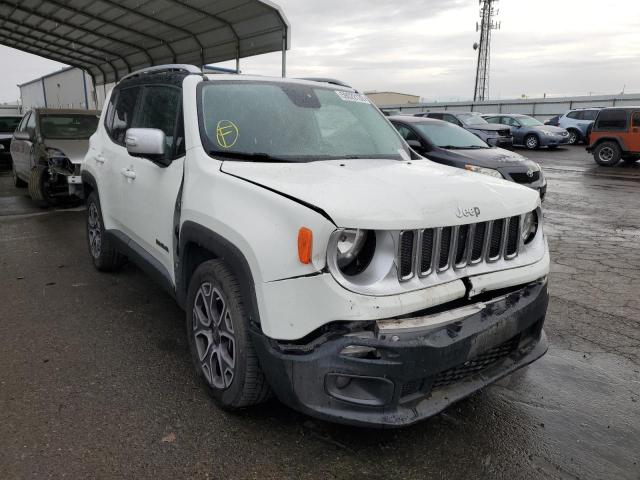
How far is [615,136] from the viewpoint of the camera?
615 inches

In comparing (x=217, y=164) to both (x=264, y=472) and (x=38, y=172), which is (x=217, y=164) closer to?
(x=264, y=472)

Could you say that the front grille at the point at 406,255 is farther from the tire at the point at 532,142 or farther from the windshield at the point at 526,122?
the windshield at the point at 526,122

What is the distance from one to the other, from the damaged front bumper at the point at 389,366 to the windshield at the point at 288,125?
4.21 ft

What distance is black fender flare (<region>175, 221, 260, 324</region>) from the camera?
2367 millimetres

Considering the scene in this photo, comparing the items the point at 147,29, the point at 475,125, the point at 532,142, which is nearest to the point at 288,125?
the point at 147,29

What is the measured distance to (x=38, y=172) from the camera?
8.55 metres

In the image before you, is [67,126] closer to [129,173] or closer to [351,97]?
[129,173]

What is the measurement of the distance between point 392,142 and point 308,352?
6.87 feet

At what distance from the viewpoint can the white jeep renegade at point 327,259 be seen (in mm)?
2150

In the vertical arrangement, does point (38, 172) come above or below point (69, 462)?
above

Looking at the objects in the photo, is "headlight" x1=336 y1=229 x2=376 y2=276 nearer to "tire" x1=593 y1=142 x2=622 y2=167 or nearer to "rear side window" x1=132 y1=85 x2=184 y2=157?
"rear side window" x1=132 y1=85 x2=184 y2=157

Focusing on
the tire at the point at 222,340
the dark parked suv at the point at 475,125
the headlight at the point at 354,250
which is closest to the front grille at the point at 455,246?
the headlight at the point at 354,250

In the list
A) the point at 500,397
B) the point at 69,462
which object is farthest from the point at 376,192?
the point at 69,462

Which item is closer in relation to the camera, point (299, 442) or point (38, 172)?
point (299, 442)
